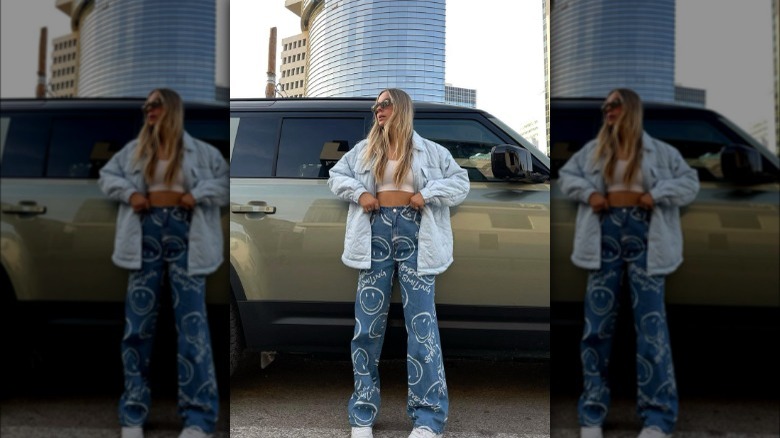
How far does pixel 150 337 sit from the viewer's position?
1665 mm

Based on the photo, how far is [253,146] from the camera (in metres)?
3.50

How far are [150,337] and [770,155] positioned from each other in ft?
5.34

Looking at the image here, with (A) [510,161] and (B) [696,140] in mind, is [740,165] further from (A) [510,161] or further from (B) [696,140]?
(A) [510,161]

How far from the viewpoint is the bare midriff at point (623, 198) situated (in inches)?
59.0

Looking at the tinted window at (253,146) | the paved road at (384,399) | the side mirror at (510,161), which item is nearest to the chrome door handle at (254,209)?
the tinted window at (253,146)

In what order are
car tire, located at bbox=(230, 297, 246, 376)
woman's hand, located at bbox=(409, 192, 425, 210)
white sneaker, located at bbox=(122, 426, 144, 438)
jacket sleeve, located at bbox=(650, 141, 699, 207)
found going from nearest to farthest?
jacket sleeve, located at bbox=(650, 141, 699, 207), white sneaker, located at bbox=(122, 426, 144, 438), woman's hand, located at bbox=(409, 192, 425, 210), car tire, located at bbox=(230, 297, 246, 376)

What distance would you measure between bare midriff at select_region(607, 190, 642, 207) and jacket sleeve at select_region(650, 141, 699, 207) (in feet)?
0.12

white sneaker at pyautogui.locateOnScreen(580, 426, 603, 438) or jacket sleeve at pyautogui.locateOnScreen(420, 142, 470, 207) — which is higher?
jacket sleeve at pyautogui.locateOnScreen(420, 142, 470, 207)

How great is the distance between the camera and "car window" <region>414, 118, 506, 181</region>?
3.39m

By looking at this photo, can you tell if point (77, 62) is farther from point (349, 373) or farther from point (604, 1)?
point (349, 373)

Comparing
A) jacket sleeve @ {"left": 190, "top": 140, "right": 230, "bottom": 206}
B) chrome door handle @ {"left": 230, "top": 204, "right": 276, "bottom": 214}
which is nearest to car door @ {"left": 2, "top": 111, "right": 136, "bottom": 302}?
jacket sleeve @ {"left": 190, "top": 140, "right": 230, "bottom": 206}

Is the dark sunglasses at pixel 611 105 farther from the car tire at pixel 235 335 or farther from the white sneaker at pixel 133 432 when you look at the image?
the car tire at pixel 235 335

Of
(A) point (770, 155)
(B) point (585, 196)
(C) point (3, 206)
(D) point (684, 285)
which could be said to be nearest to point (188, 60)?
(C) point (3, 206)

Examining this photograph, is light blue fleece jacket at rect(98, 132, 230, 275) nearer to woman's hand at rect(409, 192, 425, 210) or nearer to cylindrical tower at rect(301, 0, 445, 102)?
woman's hand at rect(409, 192, 425, 210)
